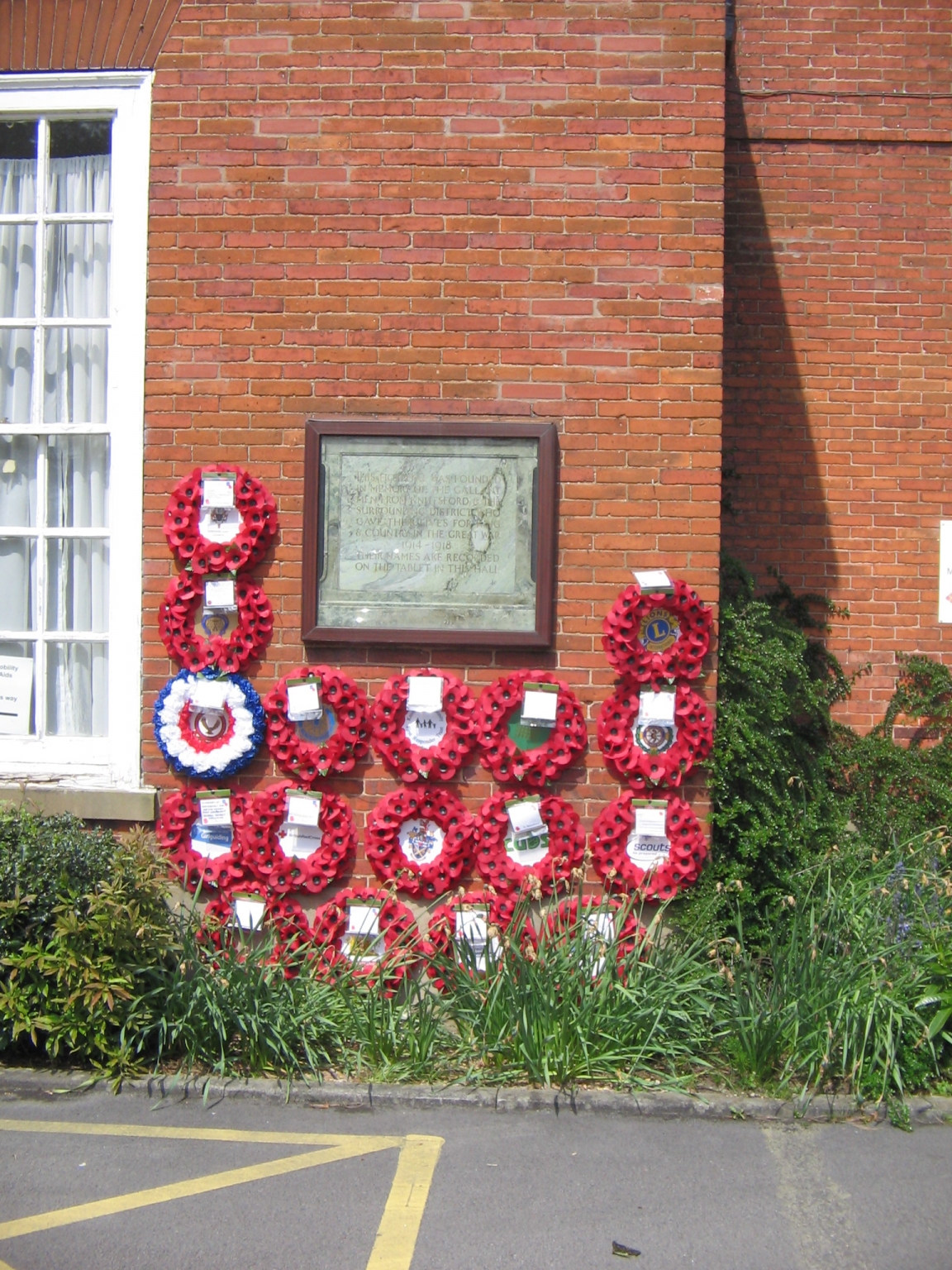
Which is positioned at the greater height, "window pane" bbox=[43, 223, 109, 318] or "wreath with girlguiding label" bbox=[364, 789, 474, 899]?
"window pane" bbox=[43, 223, 109, 318]

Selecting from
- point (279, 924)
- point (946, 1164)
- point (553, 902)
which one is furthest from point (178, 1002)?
point (946, 1164)

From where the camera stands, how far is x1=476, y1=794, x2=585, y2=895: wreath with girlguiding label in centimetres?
527

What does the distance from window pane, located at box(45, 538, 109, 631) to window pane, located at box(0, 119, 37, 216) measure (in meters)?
1.73

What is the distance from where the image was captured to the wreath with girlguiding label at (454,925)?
5008mm

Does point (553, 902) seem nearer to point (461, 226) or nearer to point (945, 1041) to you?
point (945, 1041)

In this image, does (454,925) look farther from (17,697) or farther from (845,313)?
(845,313)

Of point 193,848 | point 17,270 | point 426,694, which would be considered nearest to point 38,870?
point 193,848

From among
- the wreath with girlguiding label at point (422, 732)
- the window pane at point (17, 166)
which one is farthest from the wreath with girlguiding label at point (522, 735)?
the window pane at point (17, 166)

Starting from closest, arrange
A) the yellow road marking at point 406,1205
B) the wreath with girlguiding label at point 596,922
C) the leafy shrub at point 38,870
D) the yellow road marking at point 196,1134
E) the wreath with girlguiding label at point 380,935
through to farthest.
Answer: the yellow road marking at point 406,1205
the yellow road marking at point 196,1134
the leafy shrub at point 38,870
the wreath with girlguiding label at point 596,922
the wreath with girlguiding label at point 380,935

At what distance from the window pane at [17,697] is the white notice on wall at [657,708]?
307cm

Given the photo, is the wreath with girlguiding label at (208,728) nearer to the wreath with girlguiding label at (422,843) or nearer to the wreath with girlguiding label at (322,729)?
the wreath with girlguiding label at (322,729)

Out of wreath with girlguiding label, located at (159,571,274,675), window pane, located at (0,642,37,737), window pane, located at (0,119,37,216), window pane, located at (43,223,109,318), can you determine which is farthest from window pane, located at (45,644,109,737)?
window pane, located at (0,119,37,216)

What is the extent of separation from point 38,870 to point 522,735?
7.29 ft

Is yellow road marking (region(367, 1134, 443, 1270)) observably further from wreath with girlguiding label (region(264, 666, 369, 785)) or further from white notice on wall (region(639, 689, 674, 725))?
white notice on wall (region(639, 689, 674, 725))
